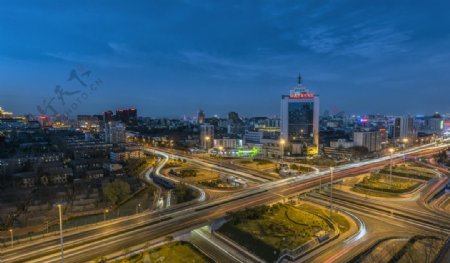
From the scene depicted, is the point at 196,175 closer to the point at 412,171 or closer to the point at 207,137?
the point at 207,137

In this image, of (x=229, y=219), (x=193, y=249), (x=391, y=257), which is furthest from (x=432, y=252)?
(x=193, y=249)

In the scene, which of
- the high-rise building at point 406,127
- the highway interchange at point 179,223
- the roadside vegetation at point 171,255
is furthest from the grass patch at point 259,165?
the high-rise building at point 406,127

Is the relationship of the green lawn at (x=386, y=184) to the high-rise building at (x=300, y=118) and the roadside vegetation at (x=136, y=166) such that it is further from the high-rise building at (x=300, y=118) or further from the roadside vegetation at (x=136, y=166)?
the roadside vegetation at (x=136, y=166)

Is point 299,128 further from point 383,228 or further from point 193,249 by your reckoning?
point 193,249

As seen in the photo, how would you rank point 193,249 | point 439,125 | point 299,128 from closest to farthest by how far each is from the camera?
point 193,249 < point 299,128 < point 439,125

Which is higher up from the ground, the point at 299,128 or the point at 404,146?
the point at 299,128

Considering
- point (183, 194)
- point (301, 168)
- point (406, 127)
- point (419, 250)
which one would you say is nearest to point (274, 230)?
point (419, 250)

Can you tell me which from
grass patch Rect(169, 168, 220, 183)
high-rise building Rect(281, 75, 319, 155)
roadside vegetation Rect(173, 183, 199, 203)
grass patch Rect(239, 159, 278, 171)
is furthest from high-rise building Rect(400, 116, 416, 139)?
roadside vegetation Rect(173, 183, 199, 203)
